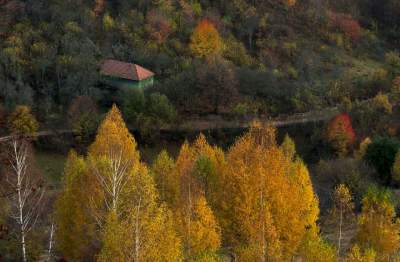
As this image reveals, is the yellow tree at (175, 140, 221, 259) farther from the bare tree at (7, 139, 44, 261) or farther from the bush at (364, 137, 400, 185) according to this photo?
the bush at (364, 137, 400, 185)

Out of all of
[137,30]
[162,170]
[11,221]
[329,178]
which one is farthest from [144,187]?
[137,30]

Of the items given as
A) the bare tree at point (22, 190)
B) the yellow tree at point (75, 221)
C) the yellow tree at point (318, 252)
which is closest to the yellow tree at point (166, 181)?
the yellow tree at point (75, 221)

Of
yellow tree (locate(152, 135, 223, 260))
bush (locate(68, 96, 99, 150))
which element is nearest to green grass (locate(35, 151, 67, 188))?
bush (locate(68, 96, 99, 150))

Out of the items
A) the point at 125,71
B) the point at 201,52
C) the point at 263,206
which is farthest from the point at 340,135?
the point at 263,206

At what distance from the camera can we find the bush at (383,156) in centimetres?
3631

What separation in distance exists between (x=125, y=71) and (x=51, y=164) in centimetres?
1097

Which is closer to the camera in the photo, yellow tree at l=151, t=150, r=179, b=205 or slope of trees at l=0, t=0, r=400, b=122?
yellow tree at l=151, t=150, r=179, b=205

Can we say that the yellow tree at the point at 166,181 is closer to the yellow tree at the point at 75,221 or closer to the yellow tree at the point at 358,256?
the yellow tree at the point at 75,221

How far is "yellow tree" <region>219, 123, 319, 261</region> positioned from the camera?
71.6ft

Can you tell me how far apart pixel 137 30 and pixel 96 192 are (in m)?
33.0

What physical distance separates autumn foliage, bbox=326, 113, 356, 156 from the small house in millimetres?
15502

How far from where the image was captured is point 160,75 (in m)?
50.8

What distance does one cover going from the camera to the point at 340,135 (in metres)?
41.3

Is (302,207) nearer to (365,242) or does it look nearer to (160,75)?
(365,242)
